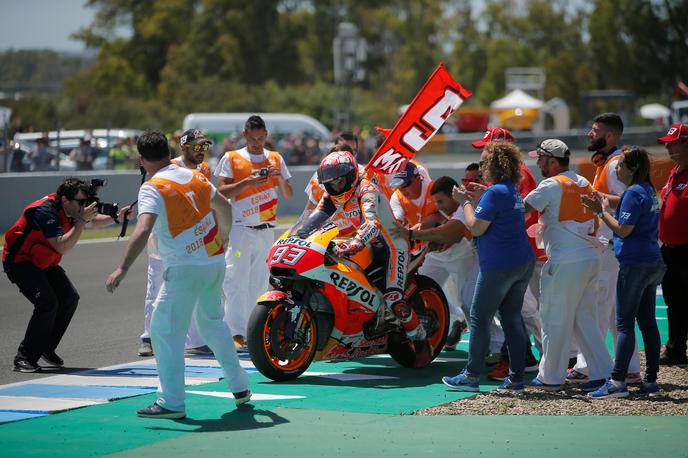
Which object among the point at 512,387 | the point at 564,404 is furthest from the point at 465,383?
the point at 564,404

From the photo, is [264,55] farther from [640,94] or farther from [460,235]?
[460,235]

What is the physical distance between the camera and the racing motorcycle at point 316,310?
28.6 feet

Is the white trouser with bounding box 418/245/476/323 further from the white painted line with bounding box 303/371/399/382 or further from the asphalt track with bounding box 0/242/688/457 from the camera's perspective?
the white painted line with bounding box 303/371/399/382

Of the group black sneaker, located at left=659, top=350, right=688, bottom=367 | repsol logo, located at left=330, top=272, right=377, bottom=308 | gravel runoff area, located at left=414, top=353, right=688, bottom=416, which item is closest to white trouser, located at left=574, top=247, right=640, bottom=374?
gravel runoff area, located at left=414, top=353, right=688, bottom=416

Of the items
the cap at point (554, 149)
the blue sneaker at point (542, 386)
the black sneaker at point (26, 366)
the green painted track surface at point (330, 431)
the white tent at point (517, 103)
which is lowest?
the green painted track surface at point (330, 431)

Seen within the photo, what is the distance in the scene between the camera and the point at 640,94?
6331cm

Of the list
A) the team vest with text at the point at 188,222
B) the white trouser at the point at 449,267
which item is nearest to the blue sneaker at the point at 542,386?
the white trouser at the point at 449,267

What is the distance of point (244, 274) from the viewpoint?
1087cm

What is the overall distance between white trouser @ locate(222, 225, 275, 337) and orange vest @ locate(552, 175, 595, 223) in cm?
356

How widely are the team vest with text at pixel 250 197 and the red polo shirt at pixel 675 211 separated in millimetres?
3471

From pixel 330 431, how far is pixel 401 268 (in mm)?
2357

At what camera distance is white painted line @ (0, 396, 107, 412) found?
26.3 feet

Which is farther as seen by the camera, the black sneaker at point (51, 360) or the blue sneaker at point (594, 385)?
the black sneaker at point (51, 360)

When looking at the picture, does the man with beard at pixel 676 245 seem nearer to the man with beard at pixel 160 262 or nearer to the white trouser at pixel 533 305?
the white trouser at pixel 533 305
